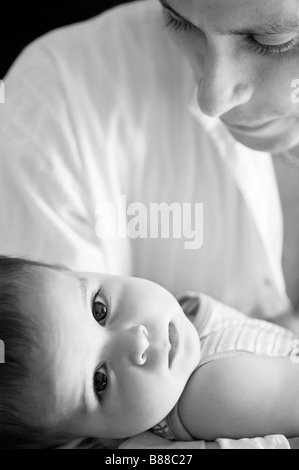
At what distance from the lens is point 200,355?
1.96ft

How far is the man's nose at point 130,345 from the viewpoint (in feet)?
1.80

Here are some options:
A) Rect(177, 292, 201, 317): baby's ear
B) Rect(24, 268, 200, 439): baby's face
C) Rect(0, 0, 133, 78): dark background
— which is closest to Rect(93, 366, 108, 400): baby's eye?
Rect(24, 268, 200, 439): baby's face

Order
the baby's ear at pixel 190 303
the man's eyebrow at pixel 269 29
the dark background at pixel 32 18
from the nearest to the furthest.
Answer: the man's eyebrow at pixel 269 29 < the baby's ear at pixel 190 303 < the dark background at pixel 32 18

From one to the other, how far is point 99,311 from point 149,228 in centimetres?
21

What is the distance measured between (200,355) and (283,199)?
367 millimetres

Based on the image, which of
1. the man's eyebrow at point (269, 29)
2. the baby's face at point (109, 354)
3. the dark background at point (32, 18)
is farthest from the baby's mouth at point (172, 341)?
the dark background at point (32, 18)

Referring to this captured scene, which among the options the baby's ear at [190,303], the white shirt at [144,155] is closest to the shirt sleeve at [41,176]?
the white shirt at [144,155]

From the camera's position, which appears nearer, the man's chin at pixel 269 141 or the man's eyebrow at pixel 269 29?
the man's eyebrow at pixel 269 29

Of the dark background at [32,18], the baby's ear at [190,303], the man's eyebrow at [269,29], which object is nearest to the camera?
the man's eyebrow at [269,29]

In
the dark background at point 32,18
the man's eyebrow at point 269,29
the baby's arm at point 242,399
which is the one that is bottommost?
the baby's arm at point 242,399

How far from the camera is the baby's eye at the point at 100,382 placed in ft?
1.84

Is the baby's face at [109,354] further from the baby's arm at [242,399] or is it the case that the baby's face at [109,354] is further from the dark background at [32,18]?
the dark background at [32,18]

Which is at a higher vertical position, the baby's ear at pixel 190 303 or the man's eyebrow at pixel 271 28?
the man's eyebrow at pixel 271 28
